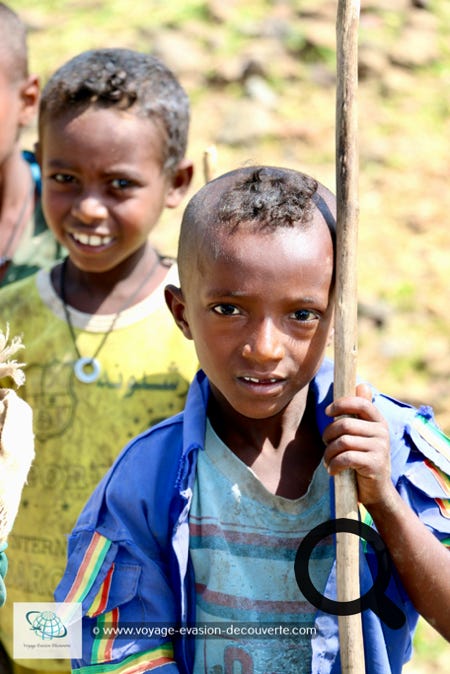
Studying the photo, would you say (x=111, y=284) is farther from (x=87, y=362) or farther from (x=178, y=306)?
(x=178, y=306)

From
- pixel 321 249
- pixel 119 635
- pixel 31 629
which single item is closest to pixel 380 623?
pixel 119 635

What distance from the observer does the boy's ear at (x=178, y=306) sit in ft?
6.97

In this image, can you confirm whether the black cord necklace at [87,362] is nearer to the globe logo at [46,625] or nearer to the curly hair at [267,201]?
the globe logo at [46,625]

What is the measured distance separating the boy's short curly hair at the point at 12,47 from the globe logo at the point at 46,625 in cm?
176

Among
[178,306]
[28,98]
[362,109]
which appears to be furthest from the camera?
[362,109]

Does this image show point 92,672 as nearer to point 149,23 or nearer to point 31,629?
point 31,629

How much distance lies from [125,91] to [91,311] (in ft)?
1.89

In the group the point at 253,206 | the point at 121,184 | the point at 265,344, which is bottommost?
the point at 121,184

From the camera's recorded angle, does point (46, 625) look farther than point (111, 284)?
No

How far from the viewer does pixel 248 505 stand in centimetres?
203

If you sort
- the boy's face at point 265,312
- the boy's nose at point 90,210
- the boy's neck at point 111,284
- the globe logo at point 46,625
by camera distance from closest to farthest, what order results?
the boy's face at point 265,312
the globe logo at point 46,625
the boy's nose at point 90,210
the boy's neck at point 111,284

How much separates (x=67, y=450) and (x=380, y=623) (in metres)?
1.07

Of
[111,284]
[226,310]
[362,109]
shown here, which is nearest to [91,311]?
[111,284]

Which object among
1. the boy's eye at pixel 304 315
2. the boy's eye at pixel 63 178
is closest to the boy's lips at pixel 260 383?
the boy's eye at pixel 304 315
